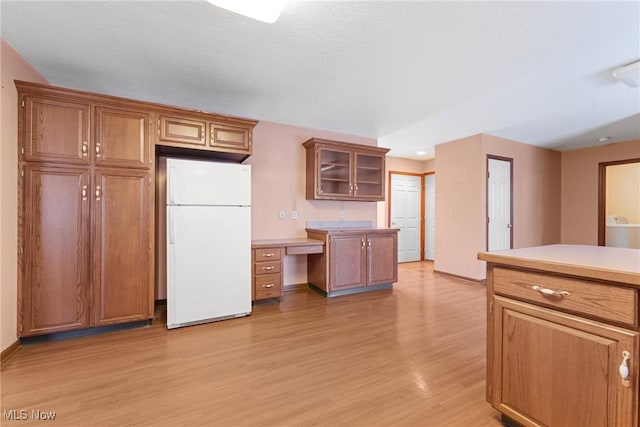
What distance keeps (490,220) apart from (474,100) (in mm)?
2223

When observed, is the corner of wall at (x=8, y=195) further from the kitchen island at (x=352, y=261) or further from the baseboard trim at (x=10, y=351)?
the kitchen island at (x=352, y=261)

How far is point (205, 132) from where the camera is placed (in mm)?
2826

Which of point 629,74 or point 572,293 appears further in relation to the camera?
point 629,74

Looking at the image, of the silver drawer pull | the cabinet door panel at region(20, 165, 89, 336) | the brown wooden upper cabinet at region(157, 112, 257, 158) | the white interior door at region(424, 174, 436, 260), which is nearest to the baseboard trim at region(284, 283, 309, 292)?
the brown wooden upper cabinet at region(157, 112, 257, 158)

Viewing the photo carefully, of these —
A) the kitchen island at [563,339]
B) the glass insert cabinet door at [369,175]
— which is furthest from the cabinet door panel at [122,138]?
the kitchen island at [563,339]

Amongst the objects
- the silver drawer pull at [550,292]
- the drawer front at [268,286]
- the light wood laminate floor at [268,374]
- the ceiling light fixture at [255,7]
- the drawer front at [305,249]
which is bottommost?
the light wood laminate floor at [268,374]

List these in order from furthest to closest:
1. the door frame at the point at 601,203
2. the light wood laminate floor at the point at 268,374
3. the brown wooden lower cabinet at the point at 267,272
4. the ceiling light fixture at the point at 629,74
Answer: the door frame at the point at 601,203 < the brown wooden lower cabinet at the point at 267,272 < the ceiling light fixture at the point at 629,74 < the light wood laminate floor at the point at 268,374

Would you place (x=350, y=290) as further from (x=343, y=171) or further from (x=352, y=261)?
(x=343, y=171)

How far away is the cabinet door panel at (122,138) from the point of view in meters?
2.40

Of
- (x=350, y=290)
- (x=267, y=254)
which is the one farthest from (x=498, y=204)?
(x=267, y=254)

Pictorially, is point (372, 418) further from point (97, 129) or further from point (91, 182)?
point (97, 129)

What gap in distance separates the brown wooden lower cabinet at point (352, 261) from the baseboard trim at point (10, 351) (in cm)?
286

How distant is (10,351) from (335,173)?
3723 millimetres

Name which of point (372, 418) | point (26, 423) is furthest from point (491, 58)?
point (26, 423)
